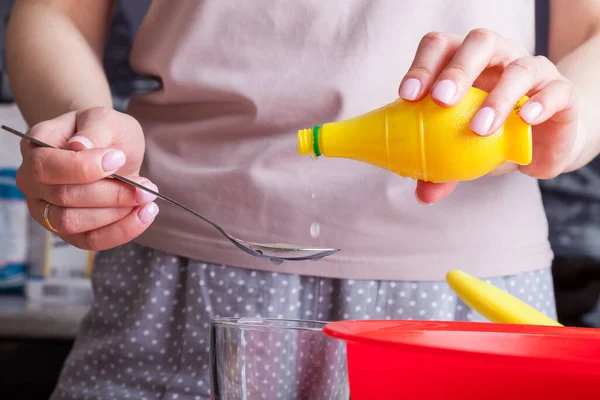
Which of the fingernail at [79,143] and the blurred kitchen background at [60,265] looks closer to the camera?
the fingernail at [79,143]

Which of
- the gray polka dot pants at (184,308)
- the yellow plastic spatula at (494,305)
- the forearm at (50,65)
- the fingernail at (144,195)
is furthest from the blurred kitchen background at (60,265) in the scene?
the fingernail at (144,195)

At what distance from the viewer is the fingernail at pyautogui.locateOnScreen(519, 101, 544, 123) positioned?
50 centimetres

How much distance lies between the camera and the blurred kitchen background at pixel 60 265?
5.09 feet

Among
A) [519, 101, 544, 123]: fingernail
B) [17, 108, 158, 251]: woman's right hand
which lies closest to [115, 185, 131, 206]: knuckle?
[17, 108, 158, 251]: woman's right hand

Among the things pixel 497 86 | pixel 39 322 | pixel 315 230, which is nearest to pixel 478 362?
pixel 497 86

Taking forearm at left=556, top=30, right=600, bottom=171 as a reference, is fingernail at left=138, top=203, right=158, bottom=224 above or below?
below

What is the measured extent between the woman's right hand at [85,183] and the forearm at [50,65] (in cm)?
14

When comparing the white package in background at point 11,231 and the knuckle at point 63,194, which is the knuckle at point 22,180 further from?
the white package in background at point 11,231

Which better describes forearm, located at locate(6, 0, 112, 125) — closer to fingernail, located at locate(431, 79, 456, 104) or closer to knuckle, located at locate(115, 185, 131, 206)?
knuckle, located at locate(115, 185, 131, 206)

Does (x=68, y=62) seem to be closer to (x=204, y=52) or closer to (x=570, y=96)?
(x=204, y=52)

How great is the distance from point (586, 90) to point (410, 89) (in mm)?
321

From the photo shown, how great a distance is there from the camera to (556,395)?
33 cm

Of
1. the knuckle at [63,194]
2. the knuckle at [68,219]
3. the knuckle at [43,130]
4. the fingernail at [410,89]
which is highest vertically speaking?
the fingernail at [410,89]

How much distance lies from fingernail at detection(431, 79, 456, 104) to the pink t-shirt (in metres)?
0.28
